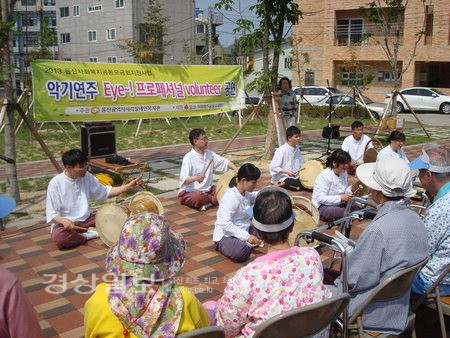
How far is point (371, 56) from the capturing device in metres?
29.3

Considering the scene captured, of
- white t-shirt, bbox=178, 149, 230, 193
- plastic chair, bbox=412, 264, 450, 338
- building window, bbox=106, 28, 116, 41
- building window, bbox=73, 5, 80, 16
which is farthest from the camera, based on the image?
building window, bbox=73, 5, 80, 16

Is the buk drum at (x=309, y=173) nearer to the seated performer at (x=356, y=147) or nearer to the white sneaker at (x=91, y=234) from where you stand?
the seated performer at (x=356, y=147)

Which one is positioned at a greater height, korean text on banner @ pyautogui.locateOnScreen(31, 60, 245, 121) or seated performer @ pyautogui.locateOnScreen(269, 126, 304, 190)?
korean text on banner @ pyautogui.locateOnScreen(31, 60, 245, 121)

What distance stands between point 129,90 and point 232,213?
494cm

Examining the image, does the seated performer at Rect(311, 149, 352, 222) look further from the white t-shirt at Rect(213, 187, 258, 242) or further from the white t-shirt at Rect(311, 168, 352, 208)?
the white t-shirt at Rect(213, 187, 258, 242)

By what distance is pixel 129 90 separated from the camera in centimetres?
869

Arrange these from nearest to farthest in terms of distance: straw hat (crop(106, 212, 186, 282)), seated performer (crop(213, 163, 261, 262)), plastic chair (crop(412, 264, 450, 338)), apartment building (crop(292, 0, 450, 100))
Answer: straw hat (crop(106, 212, 186, 282)) < plastic chair (crop(412, 264, 450, 338)) < seated performer (crop(213, 163, 261, 262)) < apartment building (crop(292, 0, 450, 100))

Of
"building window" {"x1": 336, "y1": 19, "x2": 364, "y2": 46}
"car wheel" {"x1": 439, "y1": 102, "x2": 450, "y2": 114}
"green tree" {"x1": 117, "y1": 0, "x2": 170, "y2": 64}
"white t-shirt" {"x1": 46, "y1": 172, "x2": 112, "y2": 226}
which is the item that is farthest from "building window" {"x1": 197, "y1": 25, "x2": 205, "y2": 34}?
"white t-shirt" {"x1": 46, "y1": 172, "x2": 112, "y2": 226}

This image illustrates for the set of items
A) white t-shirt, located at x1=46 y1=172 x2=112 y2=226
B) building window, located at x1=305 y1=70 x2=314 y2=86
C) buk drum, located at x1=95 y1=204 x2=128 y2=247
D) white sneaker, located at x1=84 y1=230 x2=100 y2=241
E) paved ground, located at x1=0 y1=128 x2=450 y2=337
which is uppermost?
building window, located at x1=305 y1=70 x2=314 y2=86

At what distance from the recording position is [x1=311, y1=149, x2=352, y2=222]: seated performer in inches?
219

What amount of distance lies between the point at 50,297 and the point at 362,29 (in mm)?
30157

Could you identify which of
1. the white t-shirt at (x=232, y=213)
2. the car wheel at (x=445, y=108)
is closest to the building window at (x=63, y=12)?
the car wheel at (x=445, y=108)

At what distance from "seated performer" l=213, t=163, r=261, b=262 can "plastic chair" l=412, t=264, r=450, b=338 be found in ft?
5.94

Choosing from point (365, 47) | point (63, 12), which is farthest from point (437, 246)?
point (63, 12)
